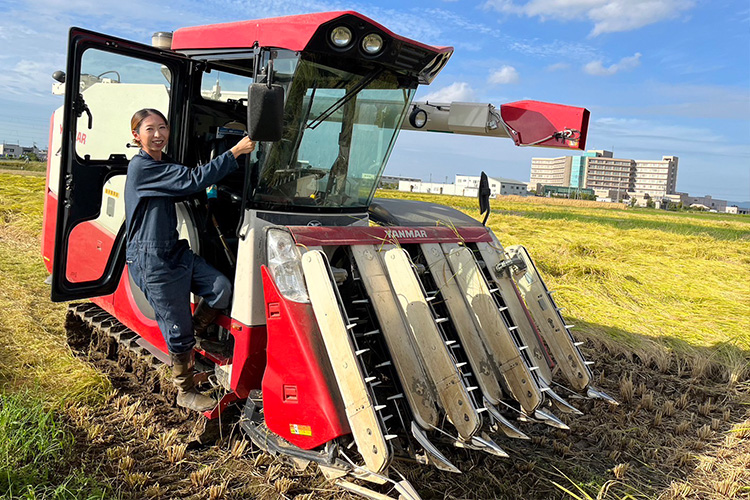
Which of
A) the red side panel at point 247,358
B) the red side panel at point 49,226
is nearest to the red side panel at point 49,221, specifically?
the red side panel at point 49,226

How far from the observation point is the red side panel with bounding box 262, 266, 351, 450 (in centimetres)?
281

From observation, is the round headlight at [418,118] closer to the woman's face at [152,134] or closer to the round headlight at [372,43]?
the round headlight at [372,43]

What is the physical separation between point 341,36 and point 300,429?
7.10ft

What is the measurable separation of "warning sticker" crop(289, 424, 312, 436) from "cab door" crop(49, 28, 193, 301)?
1995 millimetres

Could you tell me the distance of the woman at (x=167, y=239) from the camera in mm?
3186

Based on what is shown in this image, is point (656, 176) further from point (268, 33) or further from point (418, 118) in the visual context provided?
point (268, 33)

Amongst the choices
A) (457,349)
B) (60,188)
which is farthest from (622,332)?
(60,188)

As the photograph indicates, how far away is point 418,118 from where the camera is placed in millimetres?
4820

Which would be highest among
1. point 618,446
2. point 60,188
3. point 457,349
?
point 60,188

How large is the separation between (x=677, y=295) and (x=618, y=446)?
4.88 m

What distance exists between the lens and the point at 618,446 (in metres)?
3.91

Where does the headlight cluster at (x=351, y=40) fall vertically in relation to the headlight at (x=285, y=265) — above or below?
above

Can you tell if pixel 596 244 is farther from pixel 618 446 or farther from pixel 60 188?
pixel 60 188

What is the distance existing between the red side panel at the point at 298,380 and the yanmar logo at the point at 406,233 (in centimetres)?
84
